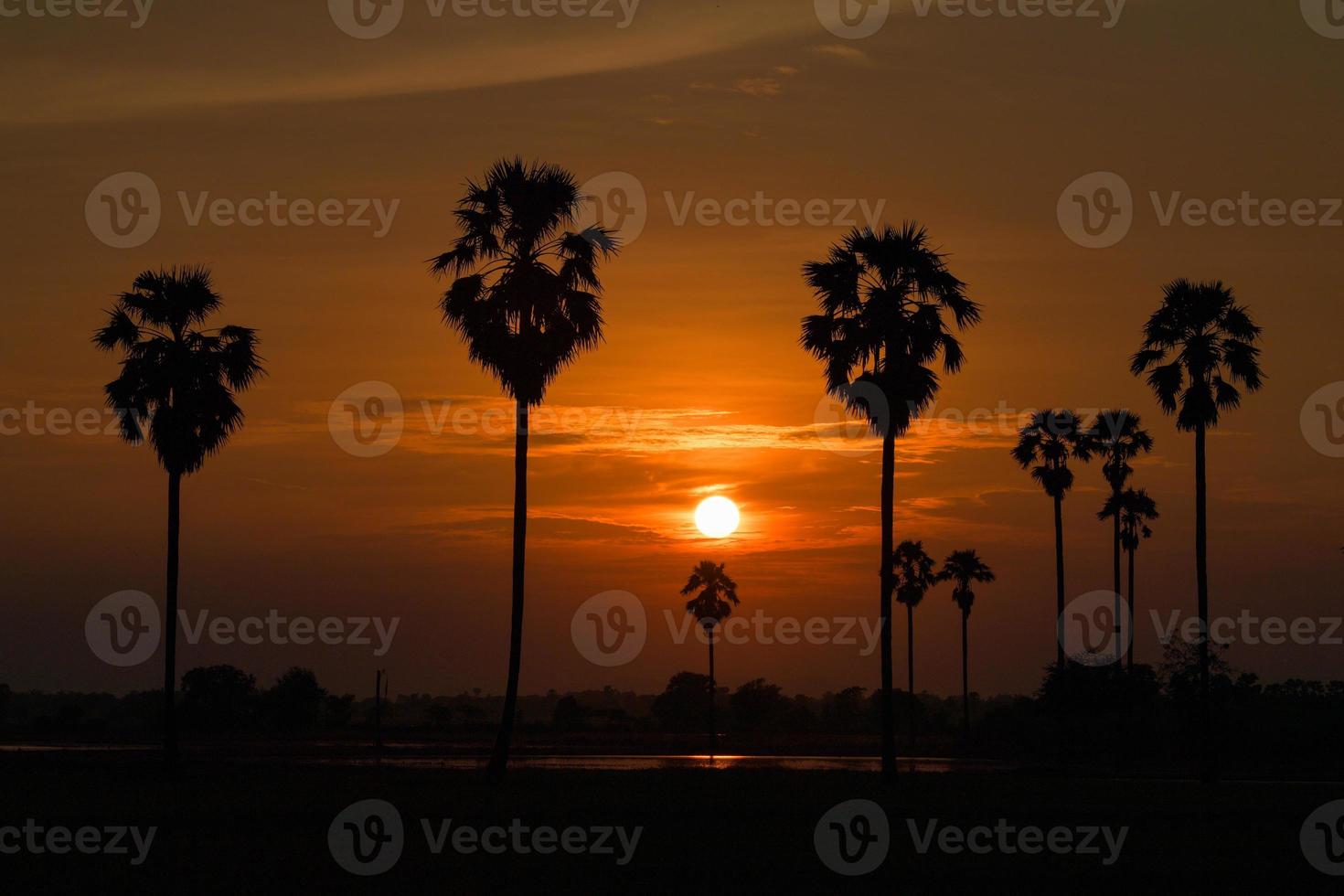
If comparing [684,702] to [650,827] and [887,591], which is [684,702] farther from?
[650,827]

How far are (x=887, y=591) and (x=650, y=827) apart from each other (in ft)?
44.5

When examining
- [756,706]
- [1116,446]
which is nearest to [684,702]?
[756,706]

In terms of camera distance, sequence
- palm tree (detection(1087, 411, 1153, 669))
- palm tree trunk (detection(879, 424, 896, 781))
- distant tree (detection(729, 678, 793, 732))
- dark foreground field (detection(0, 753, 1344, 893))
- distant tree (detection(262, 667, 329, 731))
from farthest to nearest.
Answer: distant tree (detection(729, 678, 793, 732)) < distant tree (detection(262, 667, 329, 731)) < palm tree (detection(1087, 411, 1153, 669)) < palm tree trunk (detection(879, 424, 896, 781)) < dark foreground field (detection(0, 753, 1344, 893))

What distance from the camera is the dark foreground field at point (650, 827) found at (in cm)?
2069

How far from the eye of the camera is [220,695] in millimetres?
124312

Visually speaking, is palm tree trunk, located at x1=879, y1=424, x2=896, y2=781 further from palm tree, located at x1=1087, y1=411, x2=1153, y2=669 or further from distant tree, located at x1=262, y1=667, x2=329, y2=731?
distant tree, located at x1=262, y1=667, x2=329, y2=731

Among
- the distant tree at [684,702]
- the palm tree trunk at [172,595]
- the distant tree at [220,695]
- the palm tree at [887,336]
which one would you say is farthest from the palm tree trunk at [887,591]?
the distant tree at [684,702]

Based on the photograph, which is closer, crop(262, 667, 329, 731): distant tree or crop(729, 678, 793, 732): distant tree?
crop(262, 667, 329, 731): distant tree

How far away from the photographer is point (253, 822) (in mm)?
26781

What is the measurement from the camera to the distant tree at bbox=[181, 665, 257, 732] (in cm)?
10981

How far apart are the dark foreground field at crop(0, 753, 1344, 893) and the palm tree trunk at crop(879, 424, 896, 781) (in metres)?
1.21

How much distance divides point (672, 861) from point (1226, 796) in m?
20.9

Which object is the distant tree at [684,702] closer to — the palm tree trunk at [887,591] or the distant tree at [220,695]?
the distant tree at [220,695]

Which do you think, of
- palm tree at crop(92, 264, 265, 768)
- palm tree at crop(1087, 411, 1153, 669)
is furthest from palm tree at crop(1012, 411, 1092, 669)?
palm tree at crop(92, 264, 265, 768)
